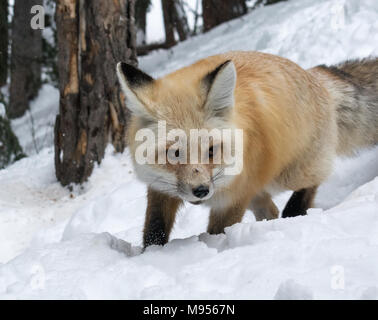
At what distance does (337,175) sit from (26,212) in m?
3.93

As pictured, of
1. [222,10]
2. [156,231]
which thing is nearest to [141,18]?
[222,10]

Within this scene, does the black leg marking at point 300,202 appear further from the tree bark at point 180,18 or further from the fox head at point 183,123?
the tree bark at point 180,18

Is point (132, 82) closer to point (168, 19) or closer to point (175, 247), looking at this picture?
point (175, 247)

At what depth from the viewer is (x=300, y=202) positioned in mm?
4836

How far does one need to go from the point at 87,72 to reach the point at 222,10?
7.13m

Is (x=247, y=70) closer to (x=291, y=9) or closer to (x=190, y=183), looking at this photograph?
(x=190, y=183)

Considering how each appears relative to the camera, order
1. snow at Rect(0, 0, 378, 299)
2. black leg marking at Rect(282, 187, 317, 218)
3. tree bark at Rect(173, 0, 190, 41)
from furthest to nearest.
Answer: tree bark at Rect(173, 0, 190, 41), black leg marking at Rect(282, 187, 317, 218), snow at Rect(0, 0, 378, 299)

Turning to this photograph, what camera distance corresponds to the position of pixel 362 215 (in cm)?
320

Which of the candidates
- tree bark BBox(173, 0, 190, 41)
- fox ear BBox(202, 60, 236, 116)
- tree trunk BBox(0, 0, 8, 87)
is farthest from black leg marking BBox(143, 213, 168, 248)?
tree bark BBox(173, 0, 190, 41)

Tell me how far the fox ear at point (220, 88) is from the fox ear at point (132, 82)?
1.37 feet

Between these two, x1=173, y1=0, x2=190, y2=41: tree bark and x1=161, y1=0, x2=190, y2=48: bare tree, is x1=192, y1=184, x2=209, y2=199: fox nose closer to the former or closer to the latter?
x1=161, y1=0, x2=190, y2=48: bare tree

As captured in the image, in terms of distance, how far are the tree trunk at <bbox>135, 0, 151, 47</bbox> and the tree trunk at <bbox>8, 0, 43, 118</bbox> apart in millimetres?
2643

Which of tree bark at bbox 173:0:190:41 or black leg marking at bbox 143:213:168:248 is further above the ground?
tree bark at bbox 173:0:190:41

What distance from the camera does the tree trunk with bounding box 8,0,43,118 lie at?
44.2 feet
